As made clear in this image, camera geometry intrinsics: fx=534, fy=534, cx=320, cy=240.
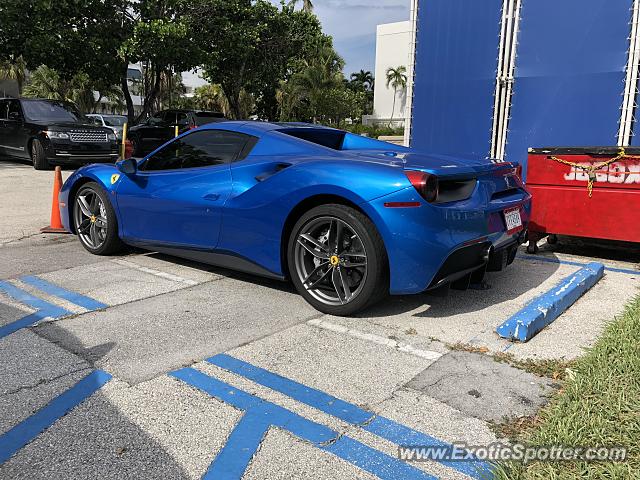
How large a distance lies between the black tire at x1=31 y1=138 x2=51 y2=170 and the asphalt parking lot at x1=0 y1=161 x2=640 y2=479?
9.61m

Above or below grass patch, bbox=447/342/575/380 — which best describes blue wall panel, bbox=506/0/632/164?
above

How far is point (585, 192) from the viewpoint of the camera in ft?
18.7

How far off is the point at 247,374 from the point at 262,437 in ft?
2.13

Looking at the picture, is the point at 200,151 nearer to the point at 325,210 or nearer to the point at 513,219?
the point at 325,210

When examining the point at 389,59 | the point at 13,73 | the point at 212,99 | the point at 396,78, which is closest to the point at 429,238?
the point at 13,73

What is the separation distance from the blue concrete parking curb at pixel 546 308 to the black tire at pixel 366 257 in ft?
2.83

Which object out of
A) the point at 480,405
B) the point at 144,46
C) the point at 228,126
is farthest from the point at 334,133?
the point at 144,46

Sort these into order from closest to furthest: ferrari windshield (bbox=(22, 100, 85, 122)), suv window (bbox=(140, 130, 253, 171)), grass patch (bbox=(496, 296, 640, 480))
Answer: grass patch (bbox=(496, 296, 640, 480))
suv window (bbox=(140, 130, 253, 171))
ferrari windshield (bbox=(22, 100, 85, 122))

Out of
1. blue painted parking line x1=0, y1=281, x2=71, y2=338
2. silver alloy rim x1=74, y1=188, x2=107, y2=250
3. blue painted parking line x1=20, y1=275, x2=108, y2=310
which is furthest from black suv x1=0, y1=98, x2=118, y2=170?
blue painted parking line x1=0, y1=281, x2=71, y2=338

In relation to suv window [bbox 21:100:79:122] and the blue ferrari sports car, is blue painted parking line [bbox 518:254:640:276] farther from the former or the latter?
suv window [bbox 21:100:79:122]

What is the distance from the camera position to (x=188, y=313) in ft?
13.2

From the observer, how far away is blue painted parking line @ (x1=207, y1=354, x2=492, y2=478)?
226 centimetres

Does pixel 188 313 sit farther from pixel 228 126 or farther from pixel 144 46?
pixel 144 46

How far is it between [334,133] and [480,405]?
3.16 m
